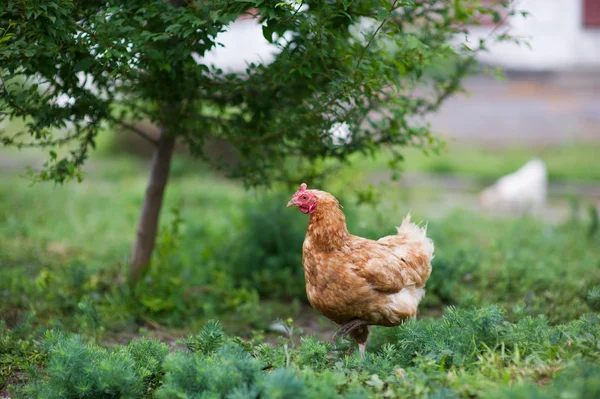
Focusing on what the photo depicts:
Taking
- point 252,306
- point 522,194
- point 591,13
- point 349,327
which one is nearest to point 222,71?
point 349,327

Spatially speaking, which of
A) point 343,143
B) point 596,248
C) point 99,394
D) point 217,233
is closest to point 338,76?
point 343,143

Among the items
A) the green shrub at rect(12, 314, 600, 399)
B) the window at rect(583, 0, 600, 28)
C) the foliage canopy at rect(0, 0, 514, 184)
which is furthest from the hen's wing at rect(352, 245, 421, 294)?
the window at rect(583, 0, 600, 28)

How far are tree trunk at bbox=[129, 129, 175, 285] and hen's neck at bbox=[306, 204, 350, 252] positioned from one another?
1628 millimetres

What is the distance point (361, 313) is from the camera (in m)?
3.20

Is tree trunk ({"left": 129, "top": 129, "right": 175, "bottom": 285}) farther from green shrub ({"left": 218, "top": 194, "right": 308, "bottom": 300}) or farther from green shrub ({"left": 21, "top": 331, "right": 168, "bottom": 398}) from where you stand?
green shrub ({"left": 21, "top": 331, "right": 168, "bottom": 398})

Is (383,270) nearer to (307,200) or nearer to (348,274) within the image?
(348,274)

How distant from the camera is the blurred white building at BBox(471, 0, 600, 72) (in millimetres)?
12180

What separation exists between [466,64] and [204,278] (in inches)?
115

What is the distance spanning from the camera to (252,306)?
456 cm

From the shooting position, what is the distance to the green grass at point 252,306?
248 cm

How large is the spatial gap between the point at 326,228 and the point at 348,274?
29cm

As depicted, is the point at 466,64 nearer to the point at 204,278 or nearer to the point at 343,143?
the point at 343,143

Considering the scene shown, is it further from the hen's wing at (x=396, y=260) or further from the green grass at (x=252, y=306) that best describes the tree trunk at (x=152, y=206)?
the hen's wing at (x=396, y=260)

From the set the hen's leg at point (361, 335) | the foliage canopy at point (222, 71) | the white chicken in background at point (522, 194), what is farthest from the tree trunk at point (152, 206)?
the white chicken in background at point (522, 194)
